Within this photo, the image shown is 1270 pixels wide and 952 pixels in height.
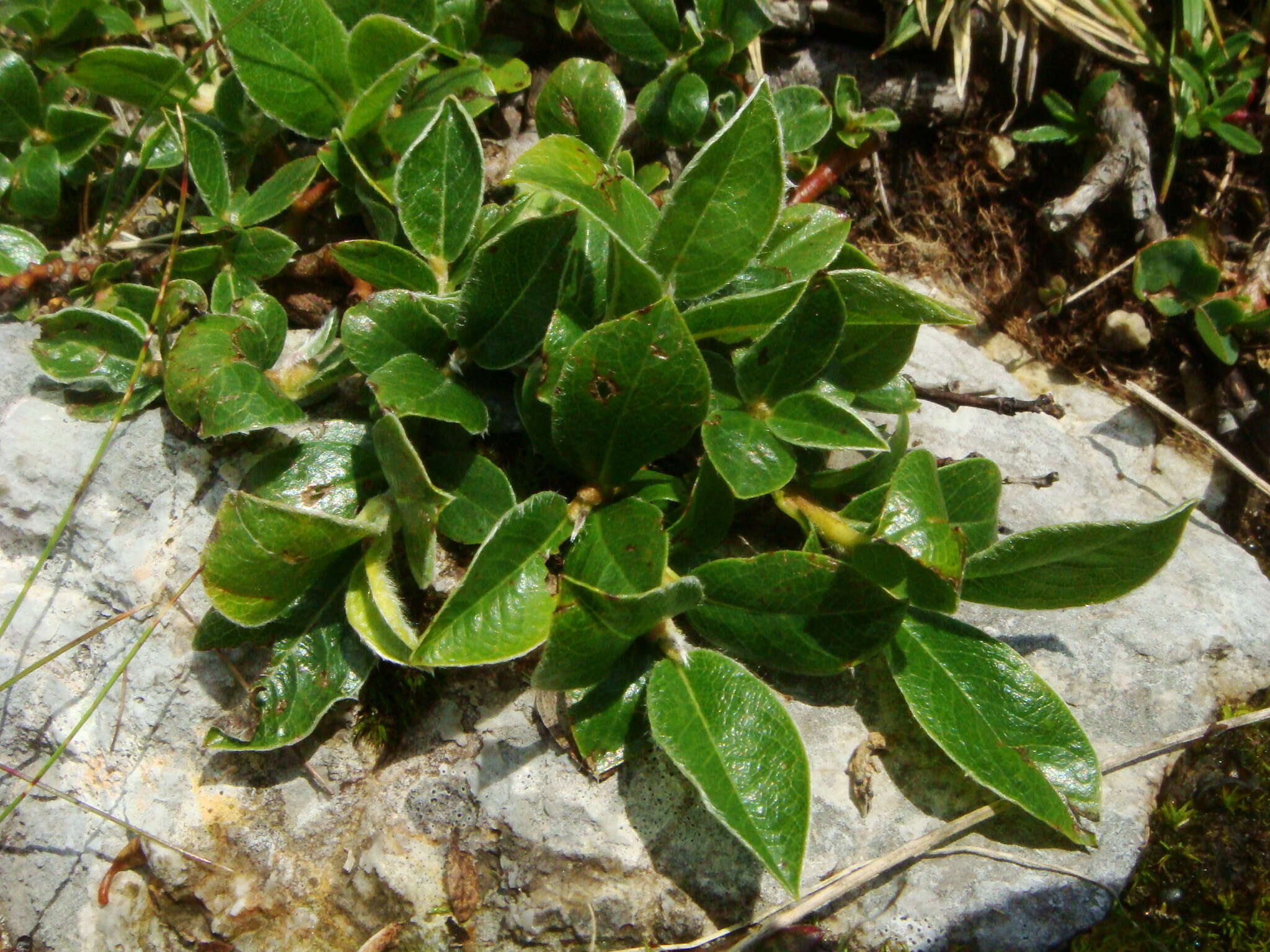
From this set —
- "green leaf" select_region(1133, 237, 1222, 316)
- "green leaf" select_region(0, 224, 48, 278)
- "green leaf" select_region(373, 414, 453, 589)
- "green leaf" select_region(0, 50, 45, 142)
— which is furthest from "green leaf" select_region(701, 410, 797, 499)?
"green leaf" select_region(0, 50, 45, 142)

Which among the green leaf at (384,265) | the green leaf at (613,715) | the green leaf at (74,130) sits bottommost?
the green leaf at (613,715)

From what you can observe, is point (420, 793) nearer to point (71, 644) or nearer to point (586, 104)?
point (71, 644)

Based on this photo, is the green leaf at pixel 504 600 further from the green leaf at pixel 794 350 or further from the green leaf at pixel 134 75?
the green leaf at pixel 134 75

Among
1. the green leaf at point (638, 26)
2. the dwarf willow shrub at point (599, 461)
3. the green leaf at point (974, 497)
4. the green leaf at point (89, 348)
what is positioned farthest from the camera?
the green leaf at point (638, 26)

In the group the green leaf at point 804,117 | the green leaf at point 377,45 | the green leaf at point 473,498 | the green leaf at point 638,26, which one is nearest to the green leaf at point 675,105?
the green leaf at point 638,26

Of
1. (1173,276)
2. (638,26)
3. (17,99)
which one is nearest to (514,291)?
(638,26)

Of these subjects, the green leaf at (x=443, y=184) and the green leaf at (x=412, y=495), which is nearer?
the green leaf at (x=412, y=495)

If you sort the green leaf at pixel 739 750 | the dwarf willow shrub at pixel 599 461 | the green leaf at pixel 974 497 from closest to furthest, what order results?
1. the green leaf at pixel 739 750
2. the dwarf willow shrub at pixel 599 461
3. the green leaf at pixel 974 497
